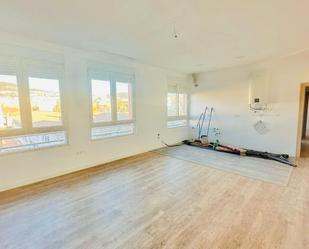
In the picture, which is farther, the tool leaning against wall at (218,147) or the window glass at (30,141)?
the tool leaning against wall at (218,147)

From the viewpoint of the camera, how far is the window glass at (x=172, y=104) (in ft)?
20.3

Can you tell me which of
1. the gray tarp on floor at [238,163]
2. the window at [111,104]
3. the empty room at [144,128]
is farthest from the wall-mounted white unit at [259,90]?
the window at [111,104]

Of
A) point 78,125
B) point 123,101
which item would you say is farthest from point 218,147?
point 78,125

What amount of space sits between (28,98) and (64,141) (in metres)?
1.04

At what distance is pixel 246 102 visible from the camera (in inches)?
217

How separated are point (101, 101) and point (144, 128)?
1.57 meters

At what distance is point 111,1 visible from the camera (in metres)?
2.09

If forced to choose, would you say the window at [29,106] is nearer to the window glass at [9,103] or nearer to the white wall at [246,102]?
the window glass at [9,103]

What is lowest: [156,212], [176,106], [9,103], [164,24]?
[156,212]

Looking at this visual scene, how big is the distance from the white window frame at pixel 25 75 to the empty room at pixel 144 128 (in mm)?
18

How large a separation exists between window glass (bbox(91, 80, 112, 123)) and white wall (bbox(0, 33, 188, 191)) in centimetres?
21

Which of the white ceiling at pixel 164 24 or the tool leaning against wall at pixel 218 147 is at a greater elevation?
the white ceiling at pixel 164 24

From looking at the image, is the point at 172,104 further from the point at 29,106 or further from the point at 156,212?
the point at 156,212

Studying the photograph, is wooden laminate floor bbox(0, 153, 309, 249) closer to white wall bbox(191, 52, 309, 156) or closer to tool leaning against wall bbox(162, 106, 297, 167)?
tool leaning against wall bbox(162, 106, 297, 167)
